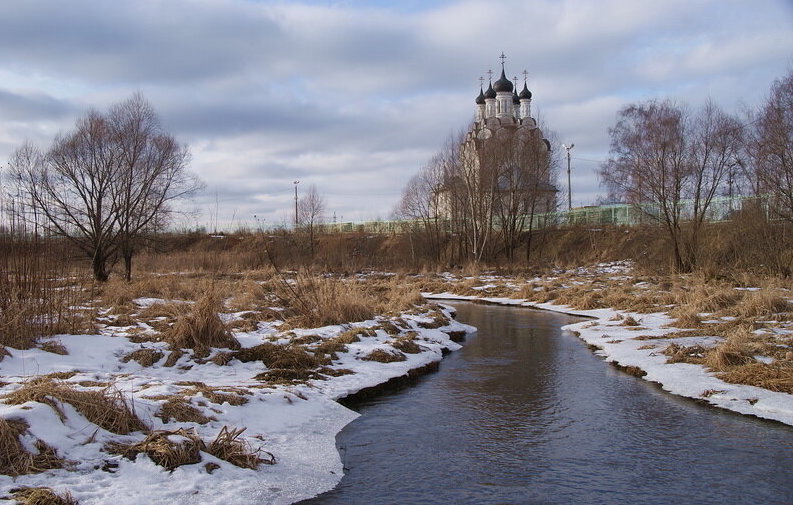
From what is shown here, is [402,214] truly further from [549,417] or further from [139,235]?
[549,417]

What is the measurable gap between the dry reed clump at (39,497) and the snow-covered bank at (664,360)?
307 inches

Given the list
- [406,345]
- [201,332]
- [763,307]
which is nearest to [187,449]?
[201,332]

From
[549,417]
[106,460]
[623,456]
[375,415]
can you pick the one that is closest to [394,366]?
[375,415]

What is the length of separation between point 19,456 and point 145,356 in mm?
4434

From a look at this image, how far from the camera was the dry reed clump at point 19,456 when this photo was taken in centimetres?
482

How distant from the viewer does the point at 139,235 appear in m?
30.1

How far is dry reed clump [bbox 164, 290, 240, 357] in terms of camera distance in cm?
1002

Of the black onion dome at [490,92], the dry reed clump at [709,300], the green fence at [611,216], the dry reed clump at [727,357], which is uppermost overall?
→ the black onion dome at [490,92]

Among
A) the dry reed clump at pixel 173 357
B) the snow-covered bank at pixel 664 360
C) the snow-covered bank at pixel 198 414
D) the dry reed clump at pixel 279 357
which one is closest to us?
the snow-covered bank at pixel 198 414

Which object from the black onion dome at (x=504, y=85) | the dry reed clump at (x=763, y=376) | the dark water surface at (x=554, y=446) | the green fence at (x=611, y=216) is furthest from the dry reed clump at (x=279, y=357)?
the black onion dome at (x=504, y=85)

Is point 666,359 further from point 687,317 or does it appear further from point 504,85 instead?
point 504,85

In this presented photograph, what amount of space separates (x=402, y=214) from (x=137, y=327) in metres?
40.6

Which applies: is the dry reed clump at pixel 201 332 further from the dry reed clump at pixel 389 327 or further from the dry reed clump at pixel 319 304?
the dry reed clump at pixel 389 327

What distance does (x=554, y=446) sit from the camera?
6.79 m
